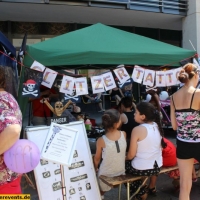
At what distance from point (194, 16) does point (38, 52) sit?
7.01 meters

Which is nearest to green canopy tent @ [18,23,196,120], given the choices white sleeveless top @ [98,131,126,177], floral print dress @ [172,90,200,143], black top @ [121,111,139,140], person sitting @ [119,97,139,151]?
person sitting @ [119,97,139,151]

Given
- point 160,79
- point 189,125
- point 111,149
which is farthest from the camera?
point 160,79

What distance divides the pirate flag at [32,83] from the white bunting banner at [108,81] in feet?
3.04

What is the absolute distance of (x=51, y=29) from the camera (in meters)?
9.46

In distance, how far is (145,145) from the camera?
3148 mm

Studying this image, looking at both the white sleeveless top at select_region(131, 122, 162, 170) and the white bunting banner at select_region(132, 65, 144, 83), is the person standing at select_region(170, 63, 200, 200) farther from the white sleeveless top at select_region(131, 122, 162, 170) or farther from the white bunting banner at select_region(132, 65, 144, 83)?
the white bunting banner at select_region(132, 65, 144, 83)

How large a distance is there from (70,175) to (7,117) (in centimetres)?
152

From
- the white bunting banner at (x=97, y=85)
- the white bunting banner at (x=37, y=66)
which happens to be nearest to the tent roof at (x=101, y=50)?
the white bunting banner at (x=37, y=66)

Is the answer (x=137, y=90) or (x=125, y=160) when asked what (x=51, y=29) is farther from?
(x=125, y=160)

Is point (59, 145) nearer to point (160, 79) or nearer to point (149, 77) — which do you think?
point (149, 77)

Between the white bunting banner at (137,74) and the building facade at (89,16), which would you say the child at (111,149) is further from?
A: the building facade at (89,16)

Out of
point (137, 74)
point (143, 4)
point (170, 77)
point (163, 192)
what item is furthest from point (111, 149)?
point (143, 4)

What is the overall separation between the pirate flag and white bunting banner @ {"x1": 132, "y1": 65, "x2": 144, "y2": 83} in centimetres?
143

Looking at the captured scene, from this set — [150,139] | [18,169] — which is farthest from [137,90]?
[18,169]
